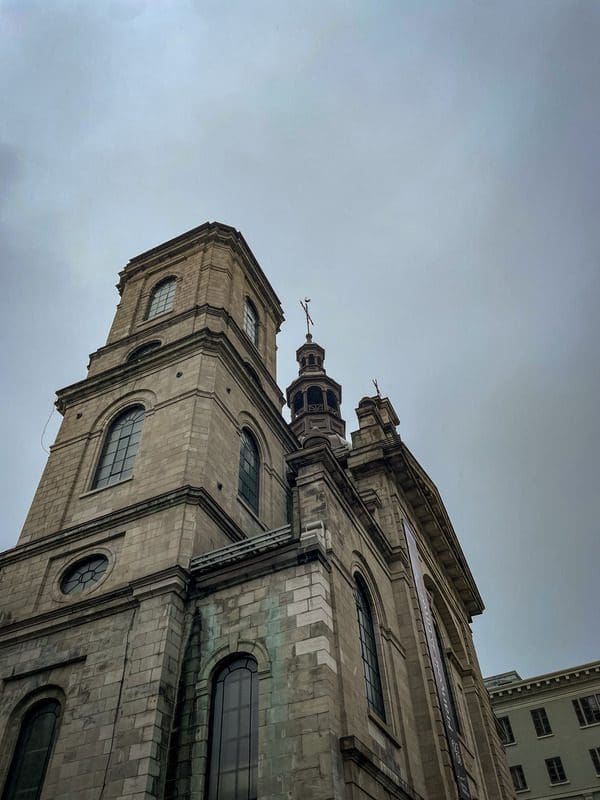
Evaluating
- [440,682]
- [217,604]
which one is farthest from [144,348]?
[440,682]

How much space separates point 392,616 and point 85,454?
1068 cm

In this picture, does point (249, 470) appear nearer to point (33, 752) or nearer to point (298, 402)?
point (33, 752)

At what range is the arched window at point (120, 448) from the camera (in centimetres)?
2008

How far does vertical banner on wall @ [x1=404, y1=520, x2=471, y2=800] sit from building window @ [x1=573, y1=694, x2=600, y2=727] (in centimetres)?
2592

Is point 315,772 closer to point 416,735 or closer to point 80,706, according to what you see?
point 80,706

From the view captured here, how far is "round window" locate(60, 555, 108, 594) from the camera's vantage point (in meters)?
17.1

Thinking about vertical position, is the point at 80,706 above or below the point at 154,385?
below

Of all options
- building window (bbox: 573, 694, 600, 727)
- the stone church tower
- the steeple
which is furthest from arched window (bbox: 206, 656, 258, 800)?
building window (bbox: 573, 694, 600, 727)

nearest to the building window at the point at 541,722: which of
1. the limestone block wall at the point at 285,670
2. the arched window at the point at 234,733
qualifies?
the limestone block wall at the point at 285,670

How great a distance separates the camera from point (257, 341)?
1120 inches

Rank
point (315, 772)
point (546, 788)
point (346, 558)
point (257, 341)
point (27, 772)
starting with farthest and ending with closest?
point (546, 788) → point (257, 341) → point (346, 558) → point (27, 772) → point (315, 772)

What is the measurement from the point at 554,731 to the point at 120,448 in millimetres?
36649

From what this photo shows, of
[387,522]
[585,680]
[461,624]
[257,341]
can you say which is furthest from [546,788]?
[257,341]

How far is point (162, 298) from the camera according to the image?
1083 inches
